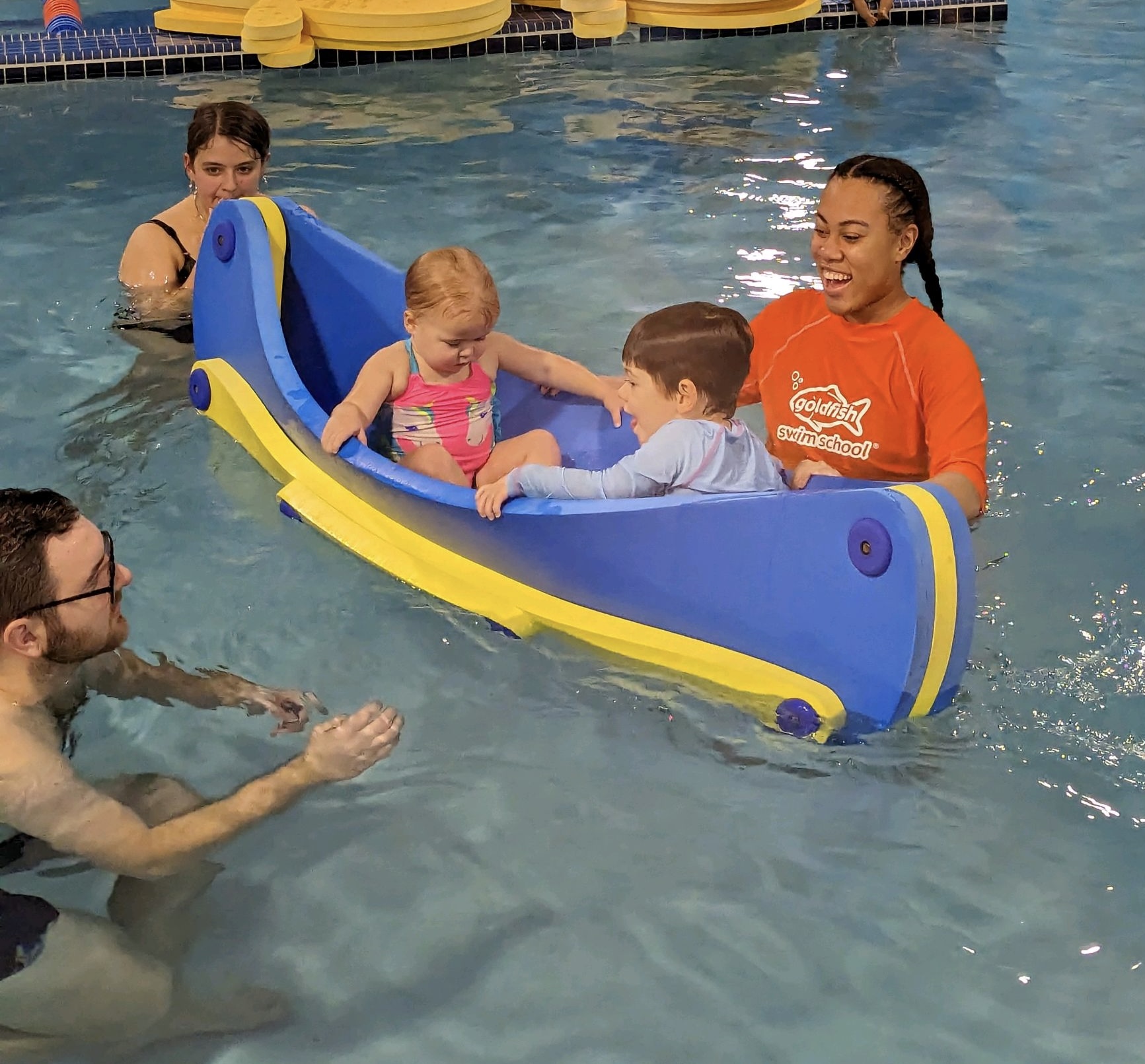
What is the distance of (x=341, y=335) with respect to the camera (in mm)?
3928

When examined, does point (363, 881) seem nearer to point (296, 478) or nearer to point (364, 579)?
point (364, 579)

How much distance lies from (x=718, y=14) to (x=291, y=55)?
272 cm

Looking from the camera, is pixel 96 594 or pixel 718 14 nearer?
pixel 96 594

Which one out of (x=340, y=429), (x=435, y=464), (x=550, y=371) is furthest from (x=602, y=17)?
(x=340, y=429)

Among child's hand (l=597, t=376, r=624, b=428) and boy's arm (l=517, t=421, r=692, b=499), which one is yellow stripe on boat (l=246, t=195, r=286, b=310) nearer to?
child's hand (l=597, t=376, r=624, b=428)

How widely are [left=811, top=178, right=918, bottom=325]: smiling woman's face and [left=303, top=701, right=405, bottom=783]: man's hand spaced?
1375 mm

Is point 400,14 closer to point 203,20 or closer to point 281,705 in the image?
point 203,20

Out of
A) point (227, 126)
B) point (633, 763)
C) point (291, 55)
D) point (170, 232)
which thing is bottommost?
point (633, 763)

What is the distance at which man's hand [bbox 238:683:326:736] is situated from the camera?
2.62m

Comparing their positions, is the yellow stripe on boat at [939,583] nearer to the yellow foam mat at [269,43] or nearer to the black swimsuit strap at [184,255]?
the black swimsuit strap at [184,255]

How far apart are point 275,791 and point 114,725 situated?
2.31 feet

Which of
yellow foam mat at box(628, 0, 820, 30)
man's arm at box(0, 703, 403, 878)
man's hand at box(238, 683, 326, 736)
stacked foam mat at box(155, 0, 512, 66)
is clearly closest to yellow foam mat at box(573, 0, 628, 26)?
yellow foam mat at box(628, 0, 820, 30)

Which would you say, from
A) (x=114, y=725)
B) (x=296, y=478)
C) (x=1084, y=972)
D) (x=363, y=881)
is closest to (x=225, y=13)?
(x=296, y=478)

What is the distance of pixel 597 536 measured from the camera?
111 inches
